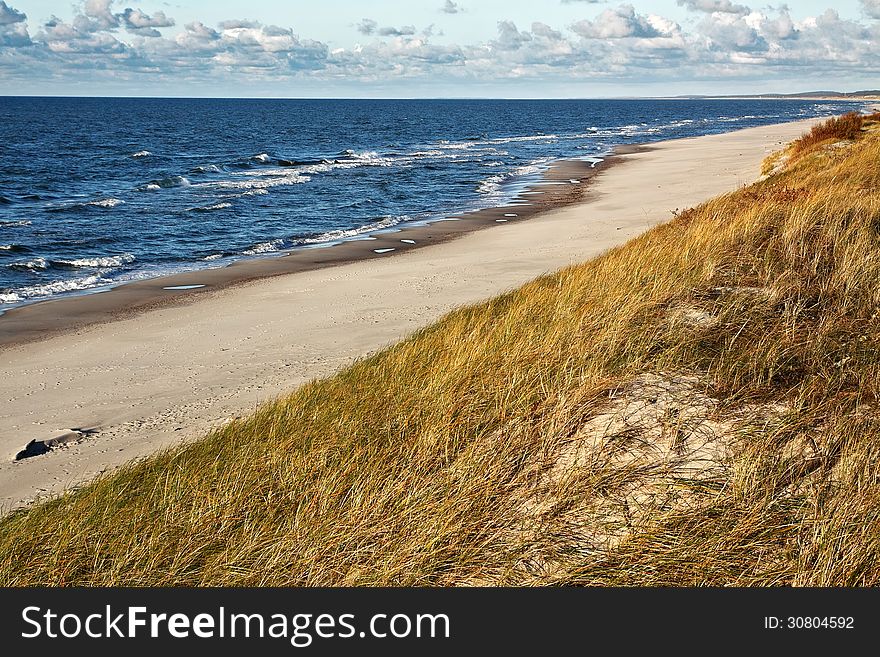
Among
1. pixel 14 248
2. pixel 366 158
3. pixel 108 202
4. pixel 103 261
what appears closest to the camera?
pixel 103 261

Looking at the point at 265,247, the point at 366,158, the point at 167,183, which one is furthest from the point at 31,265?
the point at 366,158

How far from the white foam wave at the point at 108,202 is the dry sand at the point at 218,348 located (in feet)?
55.5

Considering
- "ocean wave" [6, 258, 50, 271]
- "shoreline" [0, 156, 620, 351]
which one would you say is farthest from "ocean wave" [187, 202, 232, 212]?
"ocean wave" [6, 258, 50, 271]

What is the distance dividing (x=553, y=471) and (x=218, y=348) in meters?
7.58

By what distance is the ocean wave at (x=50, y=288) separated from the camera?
1607cm

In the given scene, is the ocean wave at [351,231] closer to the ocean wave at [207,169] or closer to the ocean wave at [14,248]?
the ocean wave at [14,248]

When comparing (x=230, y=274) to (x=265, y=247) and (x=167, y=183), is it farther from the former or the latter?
(x=167, y=183)

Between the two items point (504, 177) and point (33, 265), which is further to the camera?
point (504, 177)

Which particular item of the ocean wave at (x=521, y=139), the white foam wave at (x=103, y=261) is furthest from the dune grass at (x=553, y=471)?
the ocean wave at (x=521, y=139)

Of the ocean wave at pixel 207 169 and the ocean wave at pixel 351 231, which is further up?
the ocean wave at pixel 207 169

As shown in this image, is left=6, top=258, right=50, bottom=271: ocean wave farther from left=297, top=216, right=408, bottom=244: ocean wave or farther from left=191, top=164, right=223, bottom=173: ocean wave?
left=191, top=164, right=223, bottom=173: ocean wave

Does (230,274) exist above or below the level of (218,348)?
below

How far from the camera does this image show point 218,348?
11.2 meters

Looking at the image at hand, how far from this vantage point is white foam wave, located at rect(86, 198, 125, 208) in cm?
3120
